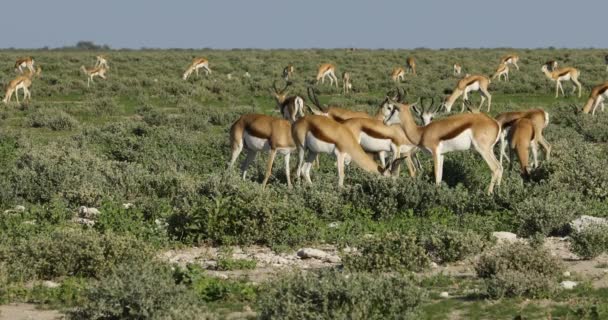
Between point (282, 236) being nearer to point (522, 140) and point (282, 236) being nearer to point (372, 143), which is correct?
point (372, 143)

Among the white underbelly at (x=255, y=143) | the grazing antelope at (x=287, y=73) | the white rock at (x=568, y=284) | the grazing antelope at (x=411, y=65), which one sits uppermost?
the grazing antelope at (x=411, y=65)

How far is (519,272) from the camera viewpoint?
686 centimetres

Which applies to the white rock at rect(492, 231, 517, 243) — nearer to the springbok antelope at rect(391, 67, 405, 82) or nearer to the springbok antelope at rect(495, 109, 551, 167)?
the springbok antelope at rect(495, 109, 551, 167)

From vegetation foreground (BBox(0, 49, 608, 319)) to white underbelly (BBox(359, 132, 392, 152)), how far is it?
730 mm

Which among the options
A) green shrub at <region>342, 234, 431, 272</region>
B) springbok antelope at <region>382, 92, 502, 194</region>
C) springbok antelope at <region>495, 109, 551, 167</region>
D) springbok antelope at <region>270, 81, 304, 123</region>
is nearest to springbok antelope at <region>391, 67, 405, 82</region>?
springbok antelope at <region>270, 81, 304, 123</region>

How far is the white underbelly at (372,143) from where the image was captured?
12.9m

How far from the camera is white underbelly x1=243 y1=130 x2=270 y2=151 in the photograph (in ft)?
42.0

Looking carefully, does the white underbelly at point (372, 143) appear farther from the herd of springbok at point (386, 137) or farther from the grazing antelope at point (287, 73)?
the grazing antelope at point (287, 73)

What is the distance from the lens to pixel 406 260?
766 cm

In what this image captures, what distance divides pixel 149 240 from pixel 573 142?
32.6 feet

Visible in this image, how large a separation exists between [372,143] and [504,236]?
402cm

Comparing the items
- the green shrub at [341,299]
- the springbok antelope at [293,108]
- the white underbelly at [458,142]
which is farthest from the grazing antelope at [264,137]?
the green shrub at [341,299]

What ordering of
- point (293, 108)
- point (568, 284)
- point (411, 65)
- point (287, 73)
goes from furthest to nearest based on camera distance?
point (411, 65)
point (287, 73)
point (293, 108)
point (568, 284)

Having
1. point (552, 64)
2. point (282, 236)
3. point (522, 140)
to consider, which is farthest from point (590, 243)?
point (552, 64)
